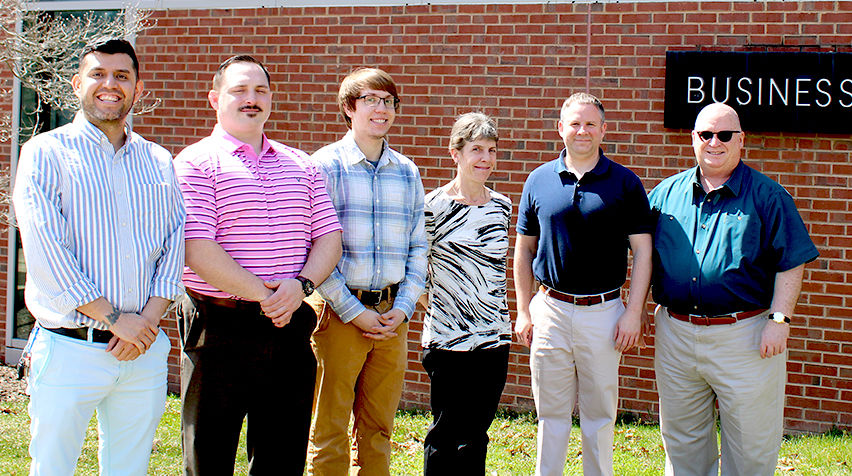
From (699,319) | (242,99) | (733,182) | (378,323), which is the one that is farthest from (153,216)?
(733,182)

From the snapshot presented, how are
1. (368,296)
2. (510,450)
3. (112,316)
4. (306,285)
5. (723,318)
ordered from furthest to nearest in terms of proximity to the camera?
(510,450) < (723,318) < (368,296) < (306,285) < (112,316)

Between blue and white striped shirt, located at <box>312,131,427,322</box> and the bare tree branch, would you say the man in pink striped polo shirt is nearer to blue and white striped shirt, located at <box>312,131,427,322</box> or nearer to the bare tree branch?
blue and white striped shirt, located at <box>312,131,427,322</box>

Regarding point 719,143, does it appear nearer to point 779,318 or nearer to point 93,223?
point 779,318

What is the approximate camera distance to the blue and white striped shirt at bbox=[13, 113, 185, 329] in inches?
107

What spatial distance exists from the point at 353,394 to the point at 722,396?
1.84 metres

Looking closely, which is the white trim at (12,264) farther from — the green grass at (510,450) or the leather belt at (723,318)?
the leather belt at (723,318)

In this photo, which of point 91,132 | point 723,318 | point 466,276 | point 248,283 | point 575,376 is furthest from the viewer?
point 575,376

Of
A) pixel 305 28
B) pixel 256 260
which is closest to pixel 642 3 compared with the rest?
pixel 305 28

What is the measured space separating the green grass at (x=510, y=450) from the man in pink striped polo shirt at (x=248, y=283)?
1566mm

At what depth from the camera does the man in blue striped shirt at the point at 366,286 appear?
3514mm

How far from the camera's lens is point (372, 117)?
3.60 meters

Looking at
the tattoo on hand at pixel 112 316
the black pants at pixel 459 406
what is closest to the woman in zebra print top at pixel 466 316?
the black pants at pixel 459 406

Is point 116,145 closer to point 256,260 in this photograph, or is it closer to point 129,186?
point 129,186

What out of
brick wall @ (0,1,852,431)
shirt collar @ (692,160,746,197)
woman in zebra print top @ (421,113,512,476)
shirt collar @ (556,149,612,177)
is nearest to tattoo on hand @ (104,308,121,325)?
woman in zebra print top @ (421,113,512,476)
